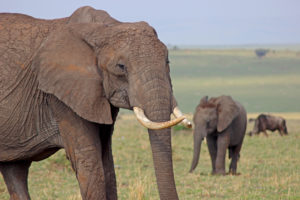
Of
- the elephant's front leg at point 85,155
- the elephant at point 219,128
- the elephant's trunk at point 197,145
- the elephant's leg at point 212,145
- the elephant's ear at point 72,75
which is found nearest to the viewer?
the elephant's ear at point 72,75

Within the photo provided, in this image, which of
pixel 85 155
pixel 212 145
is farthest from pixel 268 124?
pixel 85 155

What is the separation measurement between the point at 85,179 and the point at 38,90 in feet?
3.57

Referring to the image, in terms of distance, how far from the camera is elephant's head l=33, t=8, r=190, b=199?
5.86 meters

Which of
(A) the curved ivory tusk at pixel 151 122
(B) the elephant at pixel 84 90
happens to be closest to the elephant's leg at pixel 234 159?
(B) the elephant at pixel 84 90

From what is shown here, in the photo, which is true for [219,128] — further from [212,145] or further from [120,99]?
[120,99]

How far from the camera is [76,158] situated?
6391 mm

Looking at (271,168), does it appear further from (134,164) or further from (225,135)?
(134,164)

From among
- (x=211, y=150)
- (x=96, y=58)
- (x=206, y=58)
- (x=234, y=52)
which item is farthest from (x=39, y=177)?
(x=234, y=52)

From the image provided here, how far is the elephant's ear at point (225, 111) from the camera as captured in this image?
1573 cm

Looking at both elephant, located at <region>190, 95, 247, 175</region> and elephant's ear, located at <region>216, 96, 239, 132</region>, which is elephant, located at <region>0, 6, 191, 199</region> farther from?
elephant's ear, located at <region>216, 96, 239, 132</region>

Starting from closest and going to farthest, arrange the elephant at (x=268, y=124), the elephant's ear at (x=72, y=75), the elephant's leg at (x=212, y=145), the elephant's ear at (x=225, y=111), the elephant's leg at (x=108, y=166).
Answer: the elephant's ear at (x=72, y=75), the elephant's leg at (x=108, y=166), the elephant's ear at (x=225, y=111), the elephant's leg at (x=212, y=145), the elephant at (x=268, y=124)

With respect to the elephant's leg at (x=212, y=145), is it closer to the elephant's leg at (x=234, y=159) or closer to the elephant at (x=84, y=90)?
the elephant's leg at (x=234, y=159)

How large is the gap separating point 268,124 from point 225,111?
591 inches

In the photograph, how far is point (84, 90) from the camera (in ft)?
20.6
